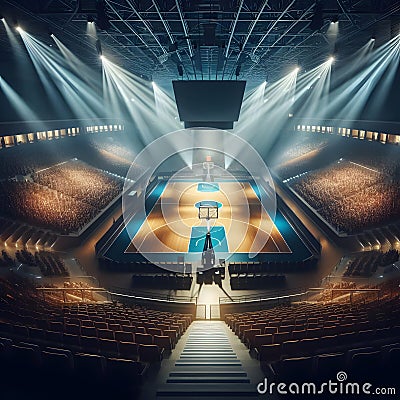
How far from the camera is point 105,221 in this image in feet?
67.4

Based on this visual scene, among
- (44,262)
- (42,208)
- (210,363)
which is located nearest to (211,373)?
(210,363)

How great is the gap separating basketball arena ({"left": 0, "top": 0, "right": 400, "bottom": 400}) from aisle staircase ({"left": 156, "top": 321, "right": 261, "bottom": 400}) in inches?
1.7

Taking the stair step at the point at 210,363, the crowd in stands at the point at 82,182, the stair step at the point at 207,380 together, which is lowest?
the stair step at the point at 207,380

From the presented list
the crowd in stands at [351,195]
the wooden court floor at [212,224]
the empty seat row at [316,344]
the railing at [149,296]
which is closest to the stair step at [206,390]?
the empty seat row at [316,344]

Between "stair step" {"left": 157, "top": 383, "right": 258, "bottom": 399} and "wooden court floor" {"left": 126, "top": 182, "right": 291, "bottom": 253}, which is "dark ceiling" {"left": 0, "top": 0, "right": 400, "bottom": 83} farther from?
"stair step" {"left": 157, "top": 383, "right": 258, "bottom": 399}

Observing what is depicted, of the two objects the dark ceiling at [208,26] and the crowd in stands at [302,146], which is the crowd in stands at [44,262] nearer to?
the dark ceiling at [208,26]

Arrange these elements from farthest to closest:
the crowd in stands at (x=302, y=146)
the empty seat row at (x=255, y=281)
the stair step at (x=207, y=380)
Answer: the crowd in stands at (x=302, y=146), the empty seat row at (x=255, y=281), the stair step at (x=207, y=380)

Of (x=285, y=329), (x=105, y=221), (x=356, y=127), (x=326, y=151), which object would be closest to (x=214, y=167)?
(x=326, y=151)

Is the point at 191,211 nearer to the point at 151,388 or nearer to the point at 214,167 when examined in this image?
the point at 214,167

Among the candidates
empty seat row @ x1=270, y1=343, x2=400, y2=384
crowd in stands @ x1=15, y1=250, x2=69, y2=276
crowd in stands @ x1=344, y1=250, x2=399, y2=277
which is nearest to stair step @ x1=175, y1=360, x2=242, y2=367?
empty seat row @ x1=270, y1=343, x2=400, y2=384

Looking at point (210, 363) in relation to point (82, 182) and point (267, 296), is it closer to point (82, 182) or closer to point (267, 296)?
point (267, 296)

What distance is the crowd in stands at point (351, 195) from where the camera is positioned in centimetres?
1670

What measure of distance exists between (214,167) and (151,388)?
34231 mm
